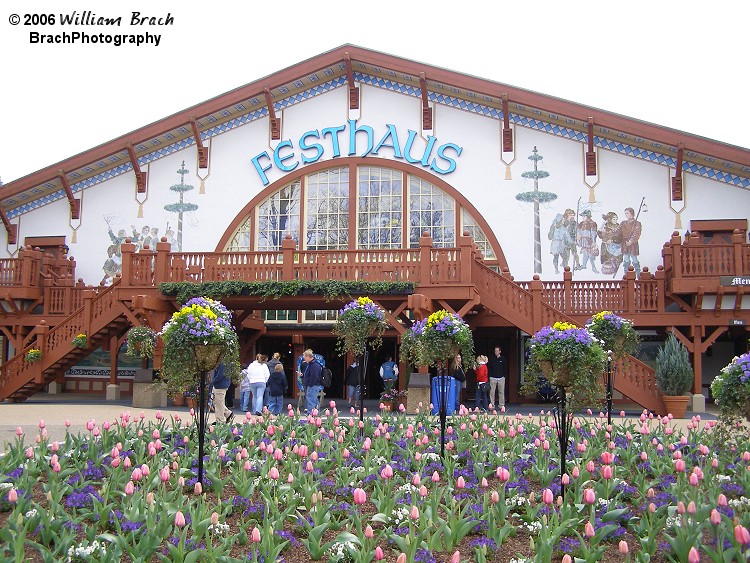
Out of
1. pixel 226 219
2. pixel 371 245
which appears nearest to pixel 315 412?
pixel 371 245

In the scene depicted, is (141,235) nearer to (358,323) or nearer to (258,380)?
(258,380)

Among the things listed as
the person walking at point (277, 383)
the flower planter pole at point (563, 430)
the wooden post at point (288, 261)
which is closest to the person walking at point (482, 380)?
the person walking at point (277, 383)

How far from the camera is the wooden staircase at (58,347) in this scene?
2125cm

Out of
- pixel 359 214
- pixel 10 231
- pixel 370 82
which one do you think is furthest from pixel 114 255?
pixel 370 82

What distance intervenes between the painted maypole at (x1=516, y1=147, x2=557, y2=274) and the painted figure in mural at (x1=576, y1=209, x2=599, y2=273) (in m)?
1.10

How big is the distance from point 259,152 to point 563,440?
19.5 meters

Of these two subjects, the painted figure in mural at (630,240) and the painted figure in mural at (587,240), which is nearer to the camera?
the painted figure in mural at (630,240)

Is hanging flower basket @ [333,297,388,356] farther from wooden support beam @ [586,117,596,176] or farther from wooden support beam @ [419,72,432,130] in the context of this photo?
wooden support beam @ [419,72,432,130]

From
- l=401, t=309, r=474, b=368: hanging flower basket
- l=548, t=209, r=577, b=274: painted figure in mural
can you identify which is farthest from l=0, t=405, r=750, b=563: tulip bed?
l=548, t=209, r=577, b=274: painted figure in mural

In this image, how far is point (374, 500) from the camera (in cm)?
678

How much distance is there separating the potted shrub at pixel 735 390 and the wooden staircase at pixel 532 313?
10.6m

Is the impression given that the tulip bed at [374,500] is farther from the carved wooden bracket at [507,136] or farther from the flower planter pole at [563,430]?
the carved wooden bracket at [507,136]

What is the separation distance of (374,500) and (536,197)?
56.5ft

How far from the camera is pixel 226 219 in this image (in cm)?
2484
